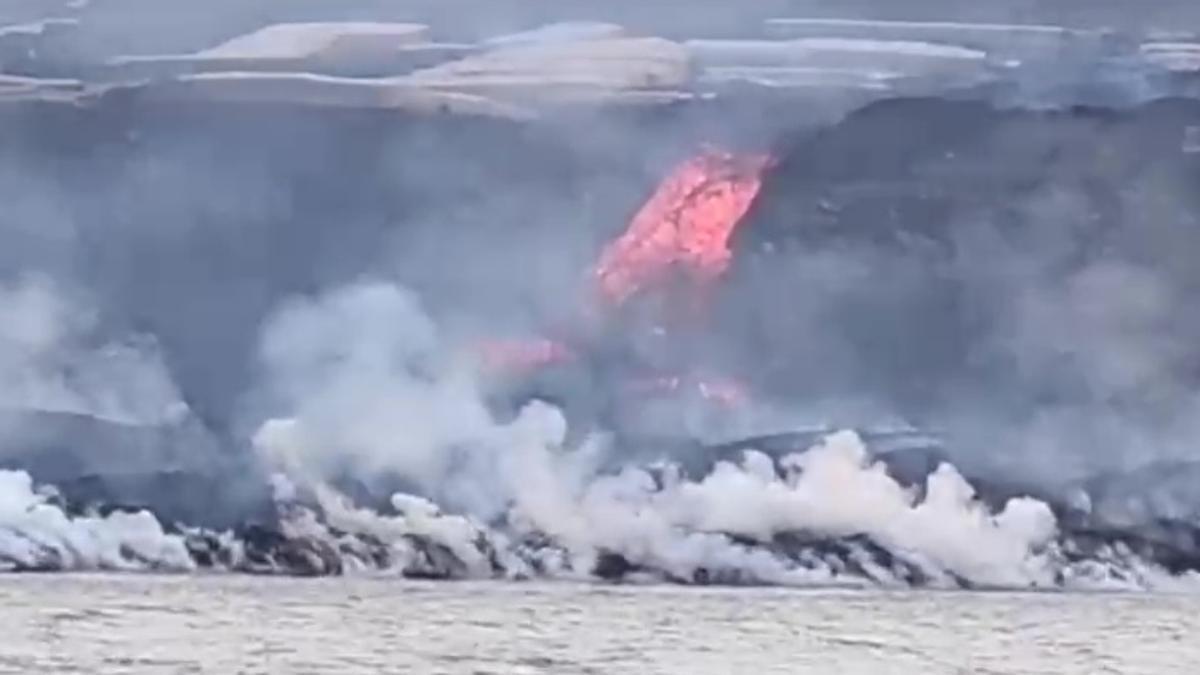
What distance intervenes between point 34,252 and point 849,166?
1.66 ft

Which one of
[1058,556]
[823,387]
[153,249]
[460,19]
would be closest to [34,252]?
[153,249]

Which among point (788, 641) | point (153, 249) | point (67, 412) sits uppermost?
point (153, 249)

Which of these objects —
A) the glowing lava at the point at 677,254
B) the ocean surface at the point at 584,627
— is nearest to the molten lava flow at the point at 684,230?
the glowing lava at the point at 677,254

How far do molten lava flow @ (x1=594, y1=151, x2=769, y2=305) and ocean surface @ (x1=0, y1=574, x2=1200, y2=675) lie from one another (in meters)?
0.19

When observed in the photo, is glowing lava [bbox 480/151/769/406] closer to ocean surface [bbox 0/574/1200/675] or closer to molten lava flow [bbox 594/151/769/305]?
molten lava flow [bbox 594/151/769/305]

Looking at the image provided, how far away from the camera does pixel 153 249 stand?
1.00 metres

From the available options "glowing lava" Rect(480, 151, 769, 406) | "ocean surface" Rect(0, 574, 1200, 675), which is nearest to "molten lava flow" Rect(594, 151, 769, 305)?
"glowing lava" Rect(480, 151, 769, 406)

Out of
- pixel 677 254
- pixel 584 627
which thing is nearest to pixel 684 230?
pixel 677 254

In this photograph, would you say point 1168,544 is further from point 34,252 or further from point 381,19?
point 34,252

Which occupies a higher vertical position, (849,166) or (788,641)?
(849,166)

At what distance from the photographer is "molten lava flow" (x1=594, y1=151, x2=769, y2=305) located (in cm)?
100

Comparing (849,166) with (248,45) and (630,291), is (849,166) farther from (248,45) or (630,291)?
(248,45)

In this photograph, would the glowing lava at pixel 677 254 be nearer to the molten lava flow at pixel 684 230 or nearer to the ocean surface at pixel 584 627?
the molten lava flow at pixel 684 230

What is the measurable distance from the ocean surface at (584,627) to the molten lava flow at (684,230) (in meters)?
0.19
